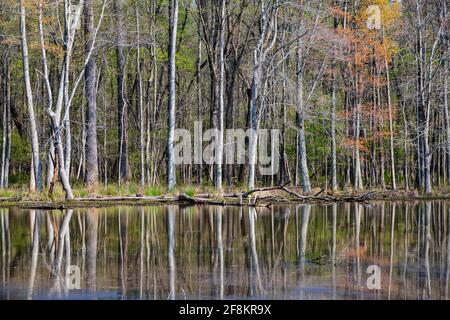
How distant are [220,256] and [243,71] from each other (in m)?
27.3

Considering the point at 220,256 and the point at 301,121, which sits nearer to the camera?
the point at 220,256

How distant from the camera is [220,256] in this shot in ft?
42.5

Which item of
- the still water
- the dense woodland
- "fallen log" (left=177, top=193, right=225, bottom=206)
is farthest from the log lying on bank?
the still water

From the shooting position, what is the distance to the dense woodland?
29688 mm

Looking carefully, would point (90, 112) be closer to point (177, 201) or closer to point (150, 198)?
point (150, 198)

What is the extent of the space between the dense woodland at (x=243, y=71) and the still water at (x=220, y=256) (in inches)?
304

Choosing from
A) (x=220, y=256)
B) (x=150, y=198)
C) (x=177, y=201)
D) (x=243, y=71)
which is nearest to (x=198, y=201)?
(x=177, y=201)

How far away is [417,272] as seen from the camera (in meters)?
11.3

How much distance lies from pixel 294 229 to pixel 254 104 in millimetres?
13608

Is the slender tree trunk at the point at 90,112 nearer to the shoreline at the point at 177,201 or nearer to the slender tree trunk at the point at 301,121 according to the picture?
the shoreline at the point at 177,201

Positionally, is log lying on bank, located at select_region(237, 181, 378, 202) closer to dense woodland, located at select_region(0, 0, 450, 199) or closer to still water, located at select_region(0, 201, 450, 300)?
dense woodland, located at select_region(0, 0, 450, 199)

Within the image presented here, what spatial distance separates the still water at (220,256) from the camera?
9.80 metres

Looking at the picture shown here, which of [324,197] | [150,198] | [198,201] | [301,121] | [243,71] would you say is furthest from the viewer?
[243,71]
